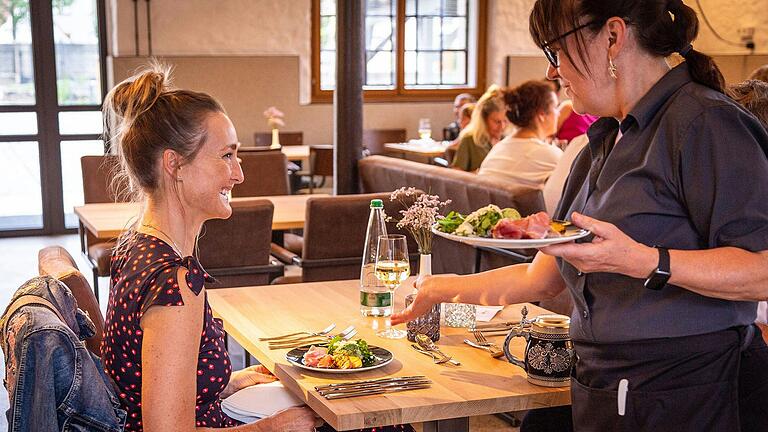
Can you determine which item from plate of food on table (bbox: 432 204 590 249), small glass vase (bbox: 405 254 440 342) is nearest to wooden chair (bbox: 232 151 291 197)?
small glass vase (bbox: 405 254 440 342)

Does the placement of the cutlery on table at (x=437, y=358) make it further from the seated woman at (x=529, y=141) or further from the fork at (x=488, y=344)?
the seated woman at (x=529, y=141)

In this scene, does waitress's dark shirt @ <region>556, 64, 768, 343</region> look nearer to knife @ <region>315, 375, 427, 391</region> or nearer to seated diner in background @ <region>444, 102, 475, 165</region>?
knife @ <region>315, 375, 427, 391</region>

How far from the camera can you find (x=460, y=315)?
8.63 feet

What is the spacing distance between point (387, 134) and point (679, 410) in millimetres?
9154

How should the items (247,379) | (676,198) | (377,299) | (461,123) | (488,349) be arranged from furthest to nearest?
(461,123), (377,299), (247,379), (488,349), (676,198)

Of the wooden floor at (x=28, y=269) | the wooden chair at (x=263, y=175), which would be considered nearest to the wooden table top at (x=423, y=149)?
the wooden floor at (x=28, y=269)

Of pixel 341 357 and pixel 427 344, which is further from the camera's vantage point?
pixel 427 344

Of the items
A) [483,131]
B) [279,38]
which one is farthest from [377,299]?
[279,38]

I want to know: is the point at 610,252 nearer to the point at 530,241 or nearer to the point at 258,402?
the point at 530,241

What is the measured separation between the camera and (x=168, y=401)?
1.91m

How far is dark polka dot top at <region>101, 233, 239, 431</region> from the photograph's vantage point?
78.3 inches

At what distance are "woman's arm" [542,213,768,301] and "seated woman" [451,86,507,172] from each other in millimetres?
5611

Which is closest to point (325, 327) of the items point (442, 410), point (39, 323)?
point (442, 410)

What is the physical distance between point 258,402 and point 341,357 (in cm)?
24
